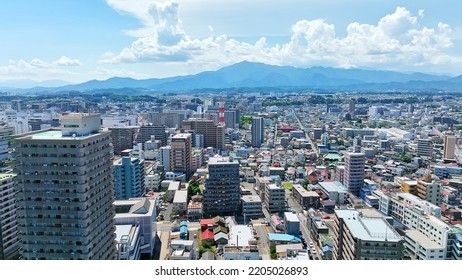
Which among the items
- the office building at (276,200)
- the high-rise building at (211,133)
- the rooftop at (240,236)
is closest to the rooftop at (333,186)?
the office building at (276,200)

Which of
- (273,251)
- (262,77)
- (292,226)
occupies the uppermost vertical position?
(262,77)

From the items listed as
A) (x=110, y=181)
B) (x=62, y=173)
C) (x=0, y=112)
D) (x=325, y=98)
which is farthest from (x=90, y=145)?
(x=325, y=98)

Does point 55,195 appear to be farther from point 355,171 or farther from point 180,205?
point 355,171

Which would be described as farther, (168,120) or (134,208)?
(168,120)

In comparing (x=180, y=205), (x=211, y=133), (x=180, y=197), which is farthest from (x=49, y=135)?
(x=211, y=133)

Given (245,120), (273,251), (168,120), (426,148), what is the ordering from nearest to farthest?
(273,251) → (426,148) → (168,120) → (245,120)

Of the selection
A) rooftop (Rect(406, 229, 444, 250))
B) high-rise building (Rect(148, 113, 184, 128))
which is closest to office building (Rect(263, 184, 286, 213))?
rooftop (Rect(406, 229, 444, 250))
